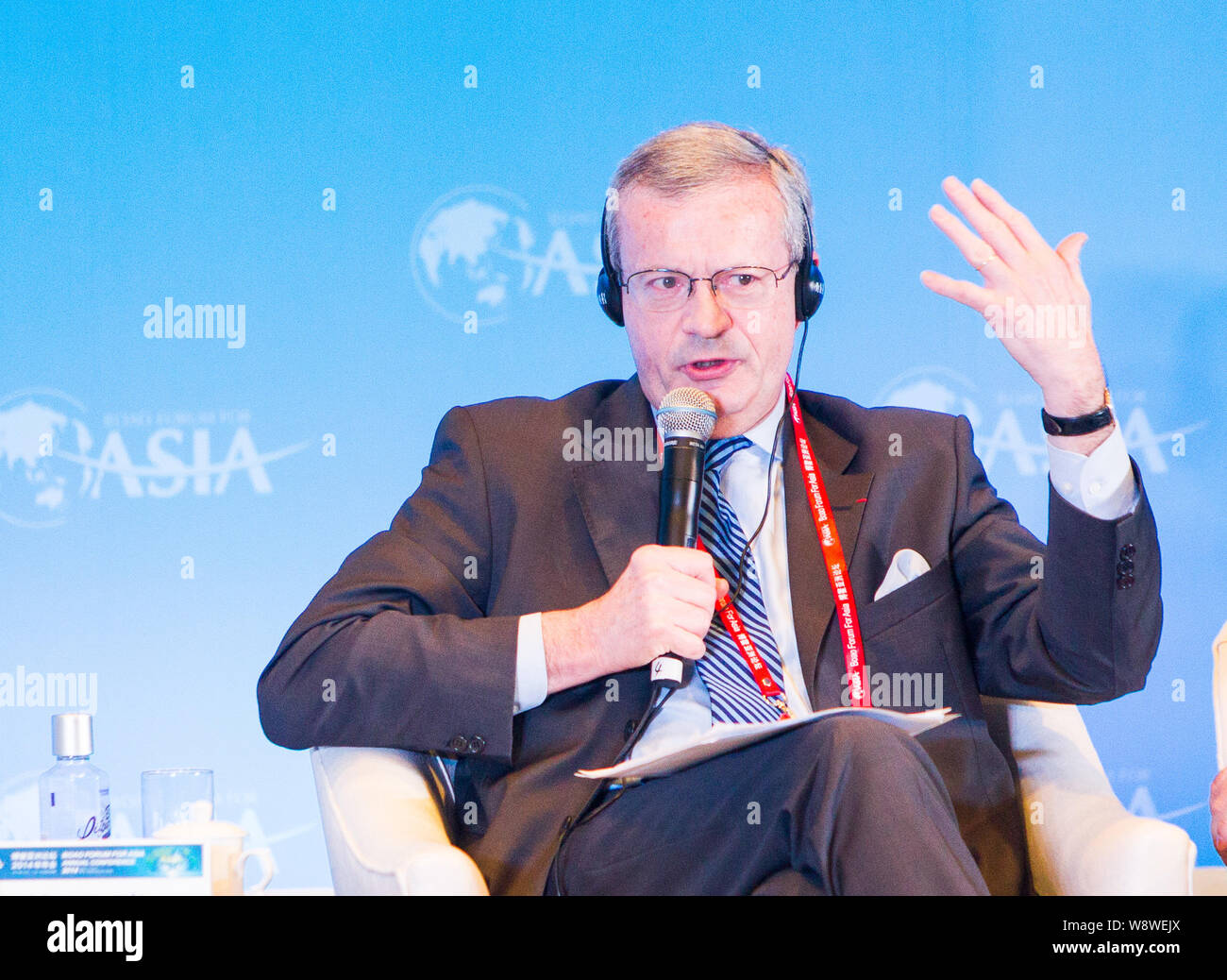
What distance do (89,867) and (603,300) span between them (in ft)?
4.00

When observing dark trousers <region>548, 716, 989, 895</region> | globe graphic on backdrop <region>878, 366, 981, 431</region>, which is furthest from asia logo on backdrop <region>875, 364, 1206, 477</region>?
dark trousers <region>548, 716, 989, 895</region>

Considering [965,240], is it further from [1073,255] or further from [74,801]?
[74,801]

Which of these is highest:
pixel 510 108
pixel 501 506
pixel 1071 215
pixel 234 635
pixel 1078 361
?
pixel 510 108

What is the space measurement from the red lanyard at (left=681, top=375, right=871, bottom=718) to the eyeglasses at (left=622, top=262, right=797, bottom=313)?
305 mm

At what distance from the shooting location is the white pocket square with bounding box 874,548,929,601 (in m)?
2.01

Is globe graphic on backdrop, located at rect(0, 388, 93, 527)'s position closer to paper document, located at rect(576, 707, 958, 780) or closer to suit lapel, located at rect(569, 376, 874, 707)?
suit lapel, located at rect(569, 376, 874, 707)

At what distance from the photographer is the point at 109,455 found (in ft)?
9.83

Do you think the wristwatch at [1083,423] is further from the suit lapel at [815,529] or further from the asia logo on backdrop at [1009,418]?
the asia logo on backdrop at [1009,418]

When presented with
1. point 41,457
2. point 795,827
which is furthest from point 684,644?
point 41,457

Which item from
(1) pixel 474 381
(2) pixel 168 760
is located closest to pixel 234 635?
(2) pixel 168 760

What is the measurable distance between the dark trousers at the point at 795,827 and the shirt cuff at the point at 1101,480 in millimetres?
480

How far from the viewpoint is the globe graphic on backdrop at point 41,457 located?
3.00 m

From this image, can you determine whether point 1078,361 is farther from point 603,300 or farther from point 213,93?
point 213,93

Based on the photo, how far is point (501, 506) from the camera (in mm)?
2094
